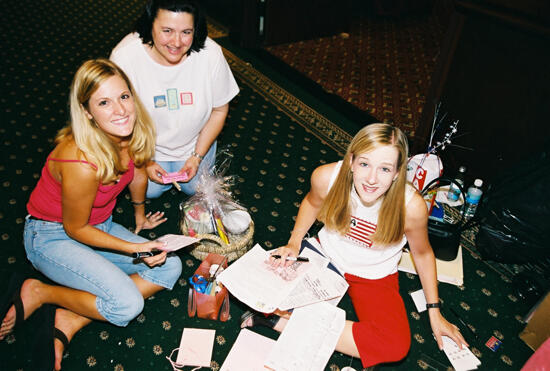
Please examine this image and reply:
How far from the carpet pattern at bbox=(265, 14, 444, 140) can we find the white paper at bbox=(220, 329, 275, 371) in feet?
8.36

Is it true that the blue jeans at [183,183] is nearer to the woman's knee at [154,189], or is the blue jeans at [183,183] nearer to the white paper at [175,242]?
the woman's knee at [154,189]

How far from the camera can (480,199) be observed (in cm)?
290

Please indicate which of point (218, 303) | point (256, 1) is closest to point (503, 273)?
point (218, 303)

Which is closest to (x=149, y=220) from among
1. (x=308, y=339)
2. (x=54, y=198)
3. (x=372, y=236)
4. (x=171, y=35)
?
(x=54, y=198)

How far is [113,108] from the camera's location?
1766 mm

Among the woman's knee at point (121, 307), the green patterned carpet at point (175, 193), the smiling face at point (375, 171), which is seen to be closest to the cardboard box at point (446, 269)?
the green patterned carpet at point (175, 193)

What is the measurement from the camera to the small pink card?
7.98 ft

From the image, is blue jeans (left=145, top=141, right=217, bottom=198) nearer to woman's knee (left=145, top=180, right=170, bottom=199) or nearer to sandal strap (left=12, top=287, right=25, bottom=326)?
woman's knee (left=145, top=180, right=170, bottom=199)

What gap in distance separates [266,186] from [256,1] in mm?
2560

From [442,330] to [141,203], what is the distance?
1849mm

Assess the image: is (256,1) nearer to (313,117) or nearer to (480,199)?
(313,117)

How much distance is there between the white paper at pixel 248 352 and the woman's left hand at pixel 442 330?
86 centimetres

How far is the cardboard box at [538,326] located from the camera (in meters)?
2.11

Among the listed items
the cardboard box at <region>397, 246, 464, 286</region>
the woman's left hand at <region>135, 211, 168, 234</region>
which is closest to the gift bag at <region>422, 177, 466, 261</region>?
the cardboard box at <region>397, 246, 464, 286</region>
